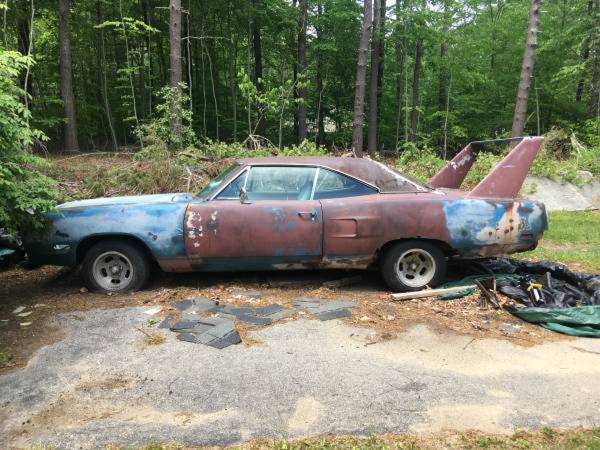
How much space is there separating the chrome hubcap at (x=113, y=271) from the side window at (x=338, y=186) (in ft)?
7.54

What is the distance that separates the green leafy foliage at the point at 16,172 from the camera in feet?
13.2

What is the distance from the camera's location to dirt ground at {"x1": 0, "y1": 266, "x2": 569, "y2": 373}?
13.6ft

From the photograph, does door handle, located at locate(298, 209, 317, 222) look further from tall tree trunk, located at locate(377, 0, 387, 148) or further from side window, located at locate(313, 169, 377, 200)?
tall tree trunk, located at locate(377, 0, 387, 148)

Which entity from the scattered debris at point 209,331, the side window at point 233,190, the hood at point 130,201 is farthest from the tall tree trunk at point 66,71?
the scattered debris at point 209,331

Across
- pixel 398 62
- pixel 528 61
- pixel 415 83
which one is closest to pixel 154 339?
pixel 528 61

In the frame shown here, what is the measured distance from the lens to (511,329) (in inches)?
166

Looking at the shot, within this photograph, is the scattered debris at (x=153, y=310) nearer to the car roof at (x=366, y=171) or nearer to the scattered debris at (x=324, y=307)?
the scattered debris at (x=324, y=307)

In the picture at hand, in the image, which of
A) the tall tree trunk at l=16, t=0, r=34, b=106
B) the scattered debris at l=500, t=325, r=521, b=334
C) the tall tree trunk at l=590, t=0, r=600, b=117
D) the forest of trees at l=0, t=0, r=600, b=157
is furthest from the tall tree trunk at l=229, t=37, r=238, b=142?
the scattered debris at l=500, t=325, r=521, b=334

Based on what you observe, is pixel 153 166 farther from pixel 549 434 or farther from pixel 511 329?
pixel 549 434

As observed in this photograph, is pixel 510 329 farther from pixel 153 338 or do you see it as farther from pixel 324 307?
pixel 153 338

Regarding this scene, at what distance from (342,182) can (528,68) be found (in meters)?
11.5

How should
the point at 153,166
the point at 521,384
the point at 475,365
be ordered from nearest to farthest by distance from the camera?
the point at 521,384, the point at 475,365, the point at 153,166

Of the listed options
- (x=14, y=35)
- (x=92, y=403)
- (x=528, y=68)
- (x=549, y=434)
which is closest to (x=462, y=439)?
(x=549, y=434)

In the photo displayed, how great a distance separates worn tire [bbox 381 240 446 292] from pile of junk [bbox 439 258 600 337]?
0.25m
